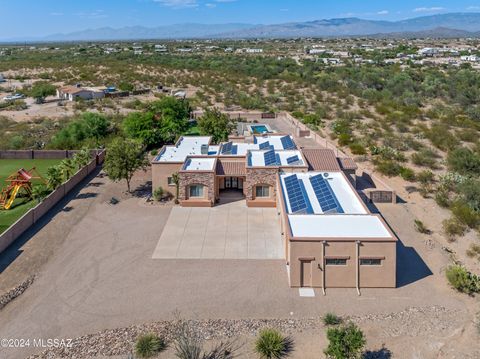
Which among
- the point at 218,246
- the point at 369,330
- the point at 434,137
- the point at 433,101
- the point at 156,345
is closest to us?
the point at 156,345

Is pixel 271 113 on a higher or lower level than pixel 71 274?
higher

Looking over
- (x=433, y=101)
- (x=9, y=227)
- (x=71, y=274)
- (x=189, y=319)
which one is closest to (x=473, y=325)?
(x=189, y=319)

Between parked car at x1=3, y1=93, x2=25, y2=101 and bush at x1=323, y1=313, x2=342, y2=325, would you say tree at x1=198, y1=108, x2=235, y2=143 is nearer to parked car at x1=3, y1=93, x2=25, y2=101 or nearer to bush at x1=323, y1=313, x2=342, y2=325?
bush at x1=323, y1=313, x2=342, y2=325

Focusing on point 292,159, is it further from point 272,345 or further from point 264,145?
point 272,345

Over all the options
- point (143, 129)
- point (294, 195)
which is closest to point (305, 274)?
point (294, 195)

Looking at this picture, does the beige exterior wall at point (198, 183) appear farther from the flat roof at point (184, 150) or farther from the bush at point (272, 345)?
the bush at point (272, 345)

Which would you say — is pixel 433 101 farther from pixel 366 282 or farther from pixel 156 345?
pixel 156 345

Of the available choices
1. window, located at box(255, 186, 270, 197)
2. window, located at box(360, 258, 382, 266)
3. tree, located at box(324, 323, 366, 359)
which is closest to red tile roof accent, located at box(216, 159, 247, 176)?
window, located at box(255, 186, 270, 197)

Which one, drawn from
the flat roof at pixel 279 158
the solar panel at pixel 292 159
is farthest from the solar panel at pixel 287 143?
the solar panel at pixel 292 159
